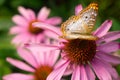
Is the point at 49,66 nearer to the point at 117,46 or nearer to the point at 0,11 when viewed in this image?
the point at 117,46

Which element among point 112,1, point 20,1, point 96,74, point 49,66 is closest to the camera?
point 96,74

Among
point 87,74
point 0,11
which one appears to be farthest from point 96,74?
point 0,11

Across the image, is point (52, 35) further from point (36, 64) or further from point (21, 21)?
point (21, 21)

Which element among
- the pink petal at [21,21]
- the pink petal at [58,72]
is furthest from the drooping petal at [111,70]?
the pink petal at [21,21]

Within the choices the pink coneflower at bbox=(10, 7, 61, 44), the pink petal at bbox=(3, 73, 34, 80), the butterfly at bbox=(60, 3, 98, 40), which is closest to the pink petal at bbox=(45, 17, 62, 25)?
the pink coneflower at bbox=(10, 7, 61, 44)

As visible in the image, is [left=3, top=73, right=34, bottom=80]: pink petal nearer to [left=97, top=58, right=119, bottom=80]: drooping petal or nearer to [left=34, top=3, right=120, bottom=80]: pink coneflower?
[left=34, top=3, right=120, bottom=80]: pink coneflower

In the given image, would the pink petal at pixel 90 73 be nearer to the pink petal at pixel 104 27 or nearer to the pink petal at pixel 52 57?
the pink petal at pixel 104 27
